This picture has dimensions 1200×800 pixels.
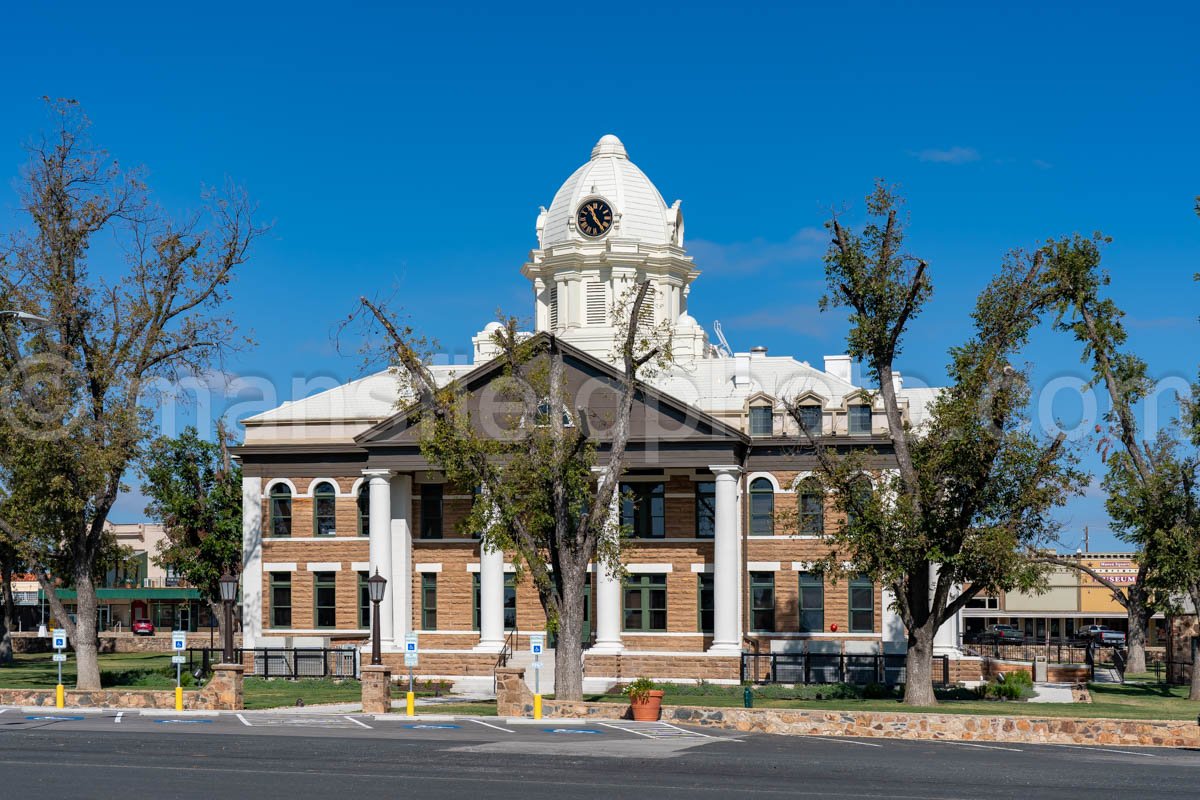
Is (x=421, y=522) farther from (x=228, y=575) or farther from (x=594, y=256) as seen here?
(x=594, y=256)

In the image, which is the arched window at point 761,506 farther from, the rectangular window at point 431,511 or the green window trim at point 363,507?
the green window trim at point 363,507

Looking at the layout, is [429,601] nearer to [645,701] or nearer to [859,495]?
[859,495]

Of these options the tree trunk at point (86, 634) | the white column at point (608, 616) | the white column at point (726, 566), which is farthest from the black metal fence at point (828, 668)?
the tree trunk at point (86, 634)

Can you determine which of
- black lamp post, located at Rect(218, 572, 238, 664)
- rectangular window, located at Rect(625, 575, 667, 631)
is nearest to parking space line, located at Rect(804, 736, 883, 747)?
black lamp post, located at Rect(218, 572, 238, 664)

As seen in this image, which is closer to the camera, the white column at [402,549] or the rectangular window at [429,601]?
the white column at [402,549]

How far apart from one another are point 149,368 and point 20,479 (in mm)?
4454

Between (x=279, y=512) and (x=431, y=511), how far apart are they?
5.28 m

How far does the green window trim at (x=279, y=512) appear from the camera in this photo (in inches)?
2008

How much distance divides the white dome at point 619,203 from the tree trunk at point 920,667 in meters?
24.7

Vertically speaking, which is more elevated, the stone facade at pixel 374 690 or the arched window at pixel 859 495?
the arched window at pixel 859 495

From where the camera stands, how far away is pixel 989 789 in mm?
20375

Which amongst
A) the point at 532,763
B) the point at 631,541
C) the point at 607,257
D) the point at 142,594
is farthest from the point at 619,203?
the point at 142,594

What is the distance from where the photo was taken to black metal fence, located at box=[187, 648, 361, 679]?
46.0 m

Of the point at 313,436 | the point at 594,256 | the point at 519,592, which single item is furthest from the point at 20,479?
the point at 594,256
